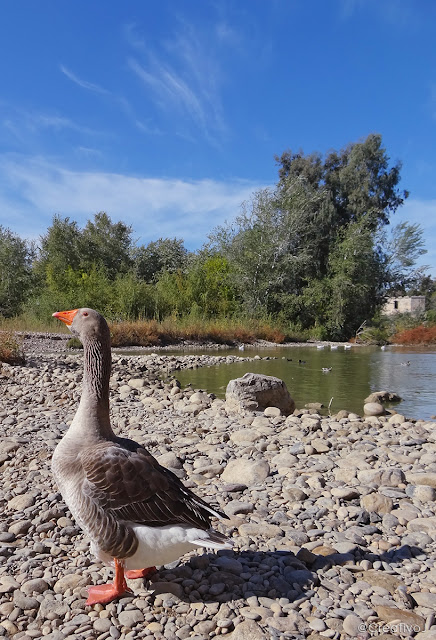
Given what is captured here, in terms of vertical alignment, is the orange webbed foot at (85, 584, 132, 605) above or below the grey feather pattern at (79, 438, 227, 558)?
below

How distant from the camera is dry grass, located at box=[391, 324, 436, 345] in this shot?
29.8m

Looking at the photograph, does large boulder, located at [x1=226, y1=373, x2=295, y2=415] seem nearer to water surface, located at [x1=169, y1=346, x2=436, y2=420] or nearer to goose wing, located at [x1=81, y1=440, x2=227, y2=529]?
water surface, located at [x1=169, y1=346, x2=436, y2=420]

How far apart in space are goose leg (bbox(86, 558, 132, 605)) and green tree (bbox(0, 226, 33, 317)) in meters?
31.8

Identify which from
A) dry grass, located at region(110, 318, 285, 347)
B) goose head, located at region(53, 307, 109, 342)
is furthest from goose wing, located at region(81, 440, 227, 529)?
dry grass, located at region(110, 318, 285, 347)

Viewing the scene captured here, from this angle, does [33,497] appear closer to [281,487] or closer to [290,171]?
[281,487]

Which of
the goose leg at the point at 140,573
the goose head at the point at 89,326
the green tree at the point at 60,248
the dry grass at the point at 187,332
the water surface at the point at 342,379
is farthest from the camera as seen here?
the green tree at the point at 60,248

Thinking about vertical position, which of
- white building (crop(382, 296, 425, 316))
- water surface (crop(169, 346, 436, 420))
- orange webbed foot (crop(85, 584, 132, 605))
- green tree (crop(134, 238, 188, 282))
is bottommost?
water surface (crop(169, 346, 436, 420))

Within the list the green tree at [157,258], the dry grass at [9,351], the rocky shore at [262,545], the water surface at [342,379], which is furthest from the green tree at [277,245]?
the rocky shore at [262,545]

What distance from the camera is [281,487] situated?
4078mm

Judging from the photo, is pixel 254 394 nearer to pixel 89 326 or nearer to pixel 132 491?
pixel 89 326

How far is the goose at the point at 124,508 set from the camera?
7.61 ft

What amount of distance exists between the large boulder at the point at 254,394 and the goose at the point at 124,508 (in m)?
4.96

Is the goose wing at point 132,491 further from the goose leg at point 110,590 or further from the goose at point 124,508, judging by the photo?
the goose leg at point 110,590

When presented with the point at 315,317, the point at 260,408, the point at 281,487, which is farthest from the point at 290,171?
the point at 281,487
